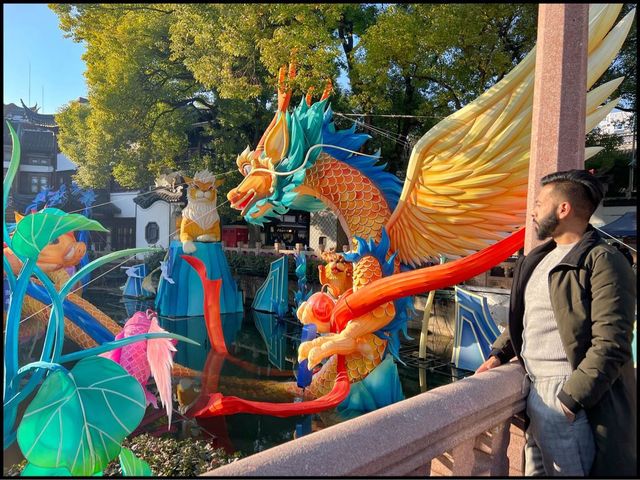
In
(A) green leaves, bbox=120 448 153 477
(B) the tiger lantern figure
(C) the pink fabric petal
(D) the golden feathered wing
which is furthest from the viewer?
(B) the tiger lantern figure

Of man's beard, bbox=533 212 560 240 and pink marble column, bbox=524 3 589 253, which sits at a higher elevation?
pink marble column, bbox=524 3 589 253

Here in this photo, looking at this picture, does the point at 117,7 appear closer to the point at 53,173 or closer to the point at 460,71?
the point at 460,71

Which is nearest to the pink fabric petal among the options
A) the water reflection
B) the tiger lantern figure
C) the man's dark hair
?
the water reflection

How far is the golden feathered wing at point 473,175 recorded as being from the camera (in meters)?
4.04

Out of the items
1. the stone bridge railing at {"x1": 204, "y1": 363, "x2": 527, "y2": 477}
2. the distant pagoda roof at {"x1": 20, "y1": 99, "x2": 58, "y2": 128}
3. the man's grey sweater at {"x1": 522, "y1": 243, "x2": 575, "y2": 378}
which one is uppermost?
the distant pagoda roof at {"x1": 20, "y1": 99, "x2": 58, "y2": 128}

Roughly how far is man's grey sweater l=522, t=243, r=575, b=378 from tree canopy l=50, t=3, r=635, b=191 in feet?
20.5

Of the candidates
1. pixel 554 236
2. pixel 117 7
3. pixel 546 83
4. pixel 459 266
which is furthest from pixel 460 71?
pixel 117 7

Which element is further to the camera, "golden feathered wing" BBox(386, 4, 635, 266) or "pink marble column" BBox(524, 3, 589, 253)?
"golden feathered wing" BBox(386, 4, 635, 266)

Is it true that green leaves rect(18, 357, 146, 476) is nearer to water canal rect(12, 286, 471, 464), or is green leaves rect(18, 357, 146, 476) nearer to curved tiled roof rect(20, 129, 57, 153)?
water canal rect(12, 286, 471, 464)

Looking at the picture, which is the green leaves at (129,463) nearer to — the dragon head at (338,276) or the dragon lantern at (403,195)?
the dragon lantern at (403,195)

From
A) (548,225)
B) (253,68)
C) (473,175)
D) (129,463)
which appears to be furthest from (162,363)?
(253,68)

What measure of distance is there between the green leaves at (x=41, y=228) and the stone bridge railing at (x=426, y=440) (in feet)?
5.79

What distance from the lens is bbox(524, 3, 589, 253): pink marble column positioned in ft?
7.68

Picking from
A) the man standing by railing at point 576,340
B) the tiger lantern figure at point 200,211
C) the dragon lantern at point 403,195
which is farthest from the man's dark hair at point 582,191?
the tiger lantern figure at point 200,211
